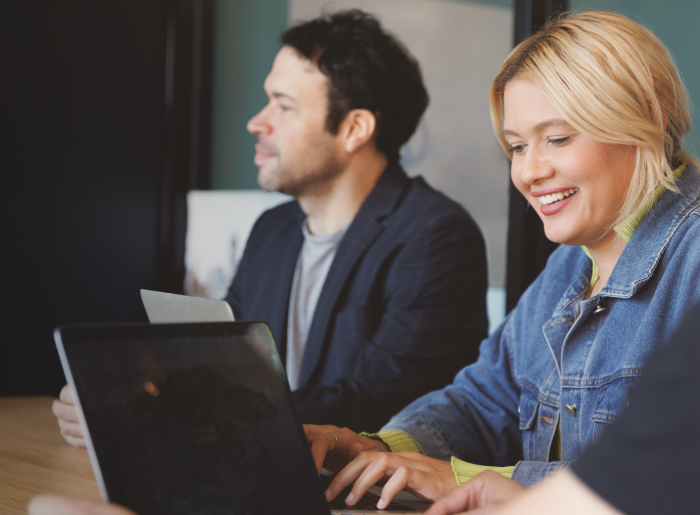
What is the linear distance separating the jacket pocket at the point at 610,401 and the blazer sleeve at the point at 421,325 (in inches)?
24.0

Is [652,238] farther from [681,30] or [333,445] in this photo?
[681,30]

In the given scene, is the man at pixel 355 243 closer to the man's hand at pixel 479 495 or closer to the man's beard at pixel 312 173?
the man's beard at pixel 312 173

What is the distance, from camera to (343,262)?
6.17 feet

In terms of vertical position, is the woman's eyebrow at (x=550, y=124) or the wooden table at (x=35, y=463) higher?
the woman's eyebrow at (x=550, y=124)

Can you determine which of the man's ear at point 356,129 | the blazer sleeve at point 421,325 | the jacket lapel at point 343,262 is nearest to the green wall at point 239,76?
the man's ear at point 356,129

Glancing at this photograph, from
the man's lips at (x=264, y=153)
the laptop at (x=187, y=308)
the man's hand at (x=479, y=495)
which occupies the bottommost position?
the man's hand at (x=479, y=495)

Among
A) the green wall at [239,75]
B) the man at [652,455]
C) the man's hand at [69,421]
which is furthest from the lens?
the green wall at [239,75]

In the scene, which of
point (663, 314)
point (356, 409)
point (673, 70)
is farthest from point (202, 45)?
point (663, 314)

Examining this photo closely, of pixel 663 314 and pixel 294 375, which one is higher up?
pixel 663 314

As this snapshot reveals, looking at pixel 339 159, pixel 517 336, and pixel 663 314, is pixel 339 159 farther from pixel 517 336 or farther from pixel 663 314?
pixel 663 314

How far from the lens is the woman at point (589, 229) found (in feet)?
3.30

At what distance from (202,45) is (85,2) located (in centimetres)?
51

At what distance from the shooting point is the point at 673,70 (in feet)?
3.61

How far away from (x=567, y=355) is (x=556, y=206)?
25 cm
